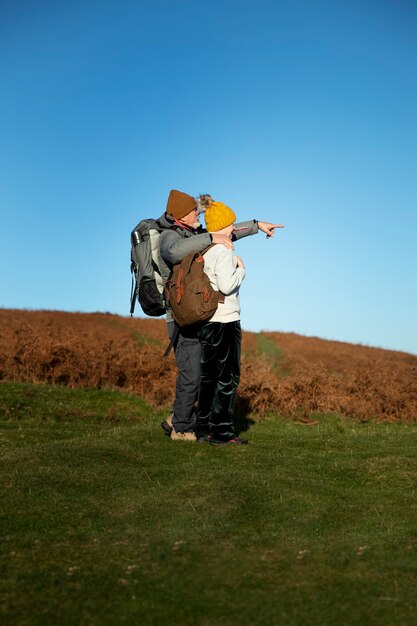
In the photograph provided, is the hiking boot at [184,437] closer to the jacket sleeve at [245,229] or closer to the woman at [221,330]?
the woman at [221,330]

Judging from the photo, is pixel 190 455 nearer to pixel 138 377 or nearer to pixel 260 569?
pixel 260 569

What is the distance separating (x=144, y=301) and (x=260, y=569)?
14.1ft

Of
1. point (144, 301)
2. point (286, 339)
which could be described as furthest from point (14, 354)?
point (286, 339)

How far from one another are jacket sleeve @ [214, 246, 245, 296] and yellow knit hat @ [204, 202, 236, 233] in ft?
1.02

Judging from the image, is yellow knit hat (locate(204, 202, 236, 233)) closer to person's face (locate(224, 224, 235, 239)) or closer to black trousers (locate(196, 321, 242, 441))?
person's face (locate(224, 224, 235, 239))

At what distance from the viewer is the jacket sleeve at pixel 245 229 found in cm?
851

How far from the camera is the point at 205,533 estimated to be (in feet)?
17.0

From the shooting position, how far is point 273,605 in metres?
4.05

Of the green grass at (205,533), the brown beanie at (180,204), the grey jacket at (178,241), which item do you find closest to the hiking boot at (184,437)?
the green grass at (205,533)

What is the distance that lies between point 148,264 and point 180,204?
0.78 m

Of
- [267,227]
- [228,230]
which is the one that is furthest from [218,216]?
[267,227]

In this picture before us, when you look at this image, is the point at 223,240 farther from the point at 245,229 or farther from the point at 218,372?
the point at 218,372

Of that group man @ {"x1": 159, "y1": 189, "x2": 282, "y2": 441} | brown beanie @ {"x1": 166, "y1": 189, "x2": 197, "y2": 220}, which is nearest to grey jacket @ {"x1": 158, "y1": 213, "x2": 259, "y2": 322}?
man @ {"x1": 159, "y1": 189, "x2": 282, "y2": 441}

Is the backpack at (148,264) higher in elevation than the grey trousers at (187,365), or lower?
higher
